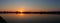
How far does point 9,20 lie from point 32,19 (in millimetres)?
630

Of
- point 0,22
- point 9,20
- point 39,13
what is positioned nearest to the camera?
point 0,22

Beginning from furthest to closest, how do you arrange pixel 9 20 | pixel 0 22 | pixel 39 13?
pixel 9 20 < pixel 39 13 < pixel 0 22

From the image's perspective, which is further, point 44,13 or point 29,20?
point 29,20

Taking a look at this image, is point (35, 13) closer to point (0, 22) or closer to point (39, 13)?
point (39, 13)

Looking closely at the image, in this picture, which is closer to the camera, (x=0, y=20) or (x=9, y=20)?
Result: (x=0, y=20)

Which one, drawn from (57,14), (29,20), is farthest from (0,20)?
(57,14)

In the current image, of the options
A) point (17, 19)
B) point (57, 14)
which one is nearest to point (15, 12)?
point (17, 19)

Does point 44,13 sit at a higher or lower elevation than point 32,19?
higher

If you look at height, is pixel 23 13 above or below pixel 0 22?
above

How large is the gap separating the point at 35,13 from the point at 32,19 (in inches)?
10.4

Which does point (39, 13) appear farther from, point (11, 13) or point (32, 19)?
point (11, 13)

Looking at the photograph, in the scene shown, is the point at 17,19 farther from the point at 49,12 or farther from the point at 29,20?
the point at 49,12

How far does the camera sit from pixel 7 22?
231cm

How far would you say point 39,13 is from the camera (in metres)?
2.20
